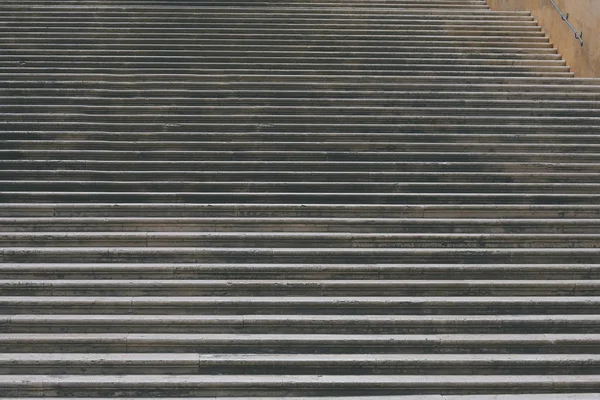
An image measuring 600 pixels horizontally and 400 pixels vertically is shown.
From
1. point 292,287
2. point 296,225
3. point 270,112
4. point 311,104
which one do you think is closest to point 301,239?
point 296,225

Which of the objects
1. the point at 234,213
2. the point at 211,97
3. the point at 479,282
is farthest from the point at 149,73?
the point at 479,282

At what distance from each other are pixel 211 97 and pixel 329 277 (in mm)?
3170

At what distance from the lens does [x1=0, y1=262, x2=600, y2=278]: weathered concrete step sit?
6.30 metres

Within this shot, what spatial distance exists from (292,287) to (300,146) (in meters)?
2.10

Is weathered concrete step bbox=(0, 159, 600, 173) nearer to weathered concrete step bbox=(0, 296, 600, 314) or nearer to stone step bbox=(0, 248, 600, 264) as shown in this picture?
stone step bbox=(0, 248, 600, 264)

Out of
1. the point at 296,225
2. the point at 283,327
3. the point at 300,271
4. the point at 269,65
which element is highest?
the point at 269,65

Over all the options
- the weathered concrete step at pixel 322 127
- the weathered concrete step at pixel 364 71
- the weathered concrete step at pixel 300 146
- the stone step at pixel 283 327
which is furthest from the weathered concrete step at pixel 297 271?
the weathered concrete step at pixel 364 71

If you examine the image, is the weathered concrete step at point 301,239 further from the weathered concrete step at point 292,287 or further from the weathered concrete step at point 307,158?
the weathered concrete step at point 307,158

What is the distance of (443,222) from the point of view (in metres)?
6.88

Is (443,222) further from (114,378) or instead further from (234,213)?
(114,378)

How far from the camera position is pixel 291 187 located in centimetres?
738

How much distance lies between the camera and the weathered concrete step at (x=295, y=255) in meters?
6.46

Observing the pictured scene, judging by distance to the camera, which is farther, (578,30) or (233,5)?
(233,5)

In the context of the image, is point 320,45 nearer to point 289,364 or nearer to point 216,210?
point 216,210
